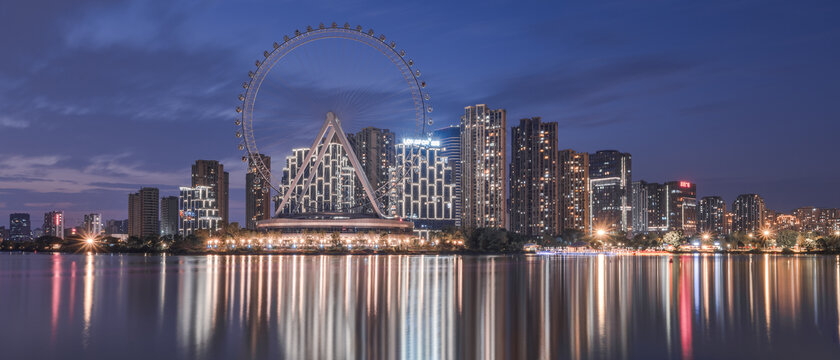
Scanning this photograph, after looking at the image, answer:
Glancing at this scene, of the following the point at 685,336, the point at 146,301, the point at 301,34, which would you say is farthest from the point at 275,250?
the point at 685,336

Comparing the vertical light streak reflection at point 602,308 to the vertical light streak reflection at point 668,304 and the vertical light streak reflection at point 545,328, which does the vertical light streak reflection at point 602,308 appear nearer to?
the vertical light streak reflection at point 545,328

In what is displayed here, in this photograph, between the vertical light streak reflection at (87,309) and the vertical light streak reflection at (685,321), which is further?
the vertical light streak reflection at (87,309)

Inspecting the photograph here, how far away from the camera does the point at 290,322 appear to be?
29078 mm

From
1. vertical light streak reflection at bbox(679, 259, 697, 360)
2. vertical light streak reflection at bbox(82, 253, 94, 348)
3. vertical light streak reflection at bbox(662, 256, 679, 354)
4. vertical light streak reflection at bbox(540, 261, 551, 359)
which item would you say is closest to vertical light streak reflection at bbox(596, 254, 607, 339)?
vertical light streak reflection at bbox(540, 261, 551, 359)

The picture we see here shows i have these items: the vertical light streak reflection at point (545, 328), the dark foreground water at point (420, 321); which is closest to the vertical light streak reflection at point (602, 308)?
the dark foreground water at point (420, 321)

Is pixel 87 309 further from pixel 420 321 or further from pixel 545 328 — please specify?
pixel 545 328

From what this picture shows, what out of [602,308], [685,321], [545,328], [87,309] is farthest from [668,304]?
[87,309]

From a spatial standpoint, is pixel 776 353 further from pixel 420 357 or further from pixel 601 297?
pixel 601 297

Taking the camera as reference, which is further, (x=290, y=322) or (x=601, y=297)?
(x=601, y=297)

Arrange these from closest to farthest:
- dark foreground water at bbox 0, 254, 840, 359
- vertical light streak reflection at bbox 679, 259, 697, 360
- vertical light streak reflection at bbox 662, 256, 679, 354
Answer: dark foreground water at bbox 0, 254, 840, 359 < vertical light streak reflection at bbox 679, 259, 697, 360 < vertical light streak reflection at bbox 662, 256, 679, 354

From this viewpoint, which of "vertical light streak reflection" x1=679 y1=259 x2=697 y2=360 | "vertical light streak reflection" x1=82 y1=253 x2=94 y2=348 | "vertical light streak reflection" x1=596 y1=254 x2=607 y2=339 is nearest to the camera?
"vertical light streak reflection" x1=679 y1=259 x2=697 y2=360

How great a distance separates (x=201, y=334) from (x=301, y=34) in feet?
243

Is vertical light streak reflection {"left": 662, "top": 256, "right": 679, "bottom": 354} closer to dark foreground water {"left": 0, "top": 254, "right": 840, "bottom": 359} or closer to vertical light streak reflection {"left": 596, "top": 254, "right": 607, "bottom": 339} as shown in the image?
dark foreground water {"left": 0, "top": 254, "right": 840, "bottom": 359}

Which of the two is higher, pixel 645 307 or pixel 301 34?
pixel 301 34
